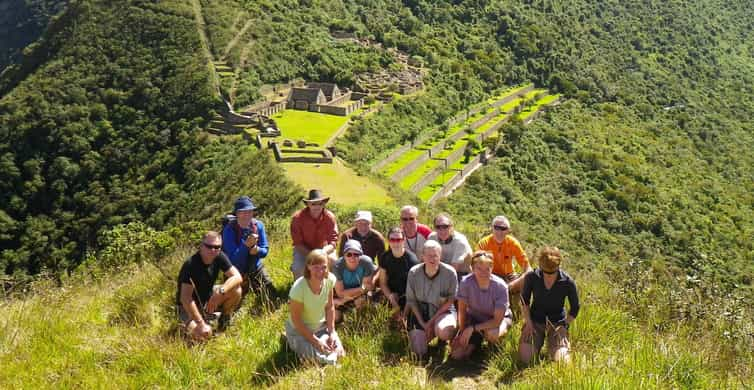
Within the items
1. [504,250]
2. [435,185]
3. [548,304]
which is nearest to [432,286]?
[548,304]

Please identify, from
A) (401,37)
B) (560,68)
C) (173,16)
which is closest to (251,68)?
(173,16)

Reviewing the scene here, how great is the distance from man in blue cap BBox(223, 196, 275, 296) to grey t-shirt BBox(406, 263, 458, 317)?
1735 mm

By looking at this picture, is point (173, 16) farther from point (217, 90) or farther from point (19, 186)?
point (19, 186)

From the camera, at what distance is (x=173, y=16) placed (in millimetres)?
50094

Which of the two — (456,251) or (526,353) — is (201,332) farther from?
(526,353)

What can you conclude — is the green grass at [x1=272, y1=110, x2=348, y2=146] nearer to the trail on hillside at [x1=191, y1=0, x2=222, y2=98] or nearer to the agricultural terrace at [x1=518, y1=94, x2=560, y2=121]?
the trail on hillside at [x1=191, y1=0, x2=222, y2=98]

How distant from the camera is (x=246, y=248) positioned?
256 inches

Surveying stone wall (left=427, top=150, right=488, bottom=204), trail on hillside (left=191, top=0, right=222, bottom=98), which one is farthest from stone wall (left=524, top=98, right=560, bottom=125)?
trail on hillside (left=191, top=0, right=222, bottom=98)

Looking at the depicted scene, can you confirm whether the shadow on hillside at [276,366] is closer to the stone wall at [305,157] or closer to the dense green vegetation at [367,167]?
the dense green vegetation at [367,167]

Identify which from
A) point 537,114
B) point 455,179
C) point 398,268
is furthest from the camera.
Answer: point 537,114

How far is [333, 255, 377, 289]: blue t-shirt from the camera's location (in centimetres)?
604

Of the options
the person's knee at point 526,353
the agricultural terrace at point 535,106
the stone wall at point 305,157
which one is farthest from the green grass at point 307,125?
the person's knee at point 526,353

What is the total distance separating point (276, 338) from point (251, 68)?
44350 mm

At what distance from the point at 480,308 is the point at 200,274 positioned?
2.72 metres
